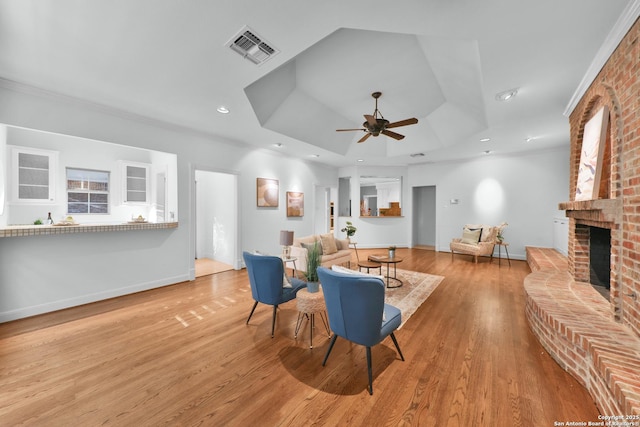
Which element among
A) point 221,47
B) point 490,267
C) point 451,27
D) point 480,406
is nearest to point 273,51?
point 221,47

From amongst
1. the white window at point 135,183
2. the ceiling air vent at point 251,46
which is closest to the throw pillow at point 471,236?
the ceiling air vent at point 251,46

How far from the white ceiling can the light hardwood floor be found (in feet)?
9.42

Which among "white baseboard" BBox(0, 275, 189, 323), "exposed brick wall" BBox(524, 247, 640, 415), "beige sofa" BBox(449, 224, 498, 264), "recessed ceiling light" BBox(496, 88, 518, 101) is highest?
"recessed ceiling light" BBox(496, 88, 518, 101)

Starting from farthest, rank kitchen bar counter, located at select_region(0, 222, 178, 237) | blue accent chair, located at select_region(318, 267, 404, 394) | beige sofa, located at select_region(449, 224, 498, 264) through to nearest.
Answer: beige sofa, located at select_region(449, 224, 498, 264)
kitchen bar counter, located at select_region(0, 222, 178, 237)
blue accent chair, located at select_region(318, 267, 404, 394)

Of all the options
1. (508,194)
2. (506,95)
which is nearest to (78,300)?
(506,95)

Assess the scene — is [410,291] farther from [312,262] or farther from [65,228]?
[65,228]

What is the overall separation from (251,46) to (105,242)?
3.57 metres

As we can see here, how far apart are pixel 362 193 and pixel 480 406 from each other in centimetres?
752

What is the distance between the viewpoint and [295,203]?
681 centimetres

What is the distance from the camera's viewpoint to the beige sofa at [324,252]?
4.83 metres

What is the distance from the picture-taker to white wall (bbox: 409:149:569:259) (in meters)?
6.09

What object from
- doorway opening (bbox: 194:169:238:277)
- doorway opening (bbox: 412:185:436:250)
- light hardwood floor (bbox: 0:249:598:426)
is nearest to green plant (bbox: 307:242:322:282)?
light hardwood floor (bbox: 0:249:598:426)

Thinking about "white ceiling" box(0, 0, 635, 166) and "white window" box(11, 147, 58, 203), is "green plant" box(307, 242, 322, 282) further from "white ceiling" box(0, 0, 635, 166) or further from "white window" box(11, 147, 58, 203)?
"white window" box(11, 147, 58, 203)

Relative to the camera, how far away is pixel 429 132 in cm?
579
